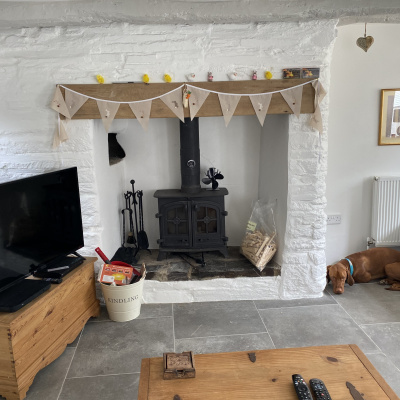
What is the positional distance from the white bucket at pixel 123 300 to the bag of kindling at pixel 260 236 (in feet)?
2.96

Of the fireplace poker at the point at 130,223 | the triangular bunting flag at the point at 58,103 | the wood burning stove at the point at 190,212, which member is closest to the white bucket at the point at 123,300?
the wood burning stove at the point at 190,212

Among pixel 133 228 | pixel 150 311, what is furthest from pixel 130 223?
pixel 150 311

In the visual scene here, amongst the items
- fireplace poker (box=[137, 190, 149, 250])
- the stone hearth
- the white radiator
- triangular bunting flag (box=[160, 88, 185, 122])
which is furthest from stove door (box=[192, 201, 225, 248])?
the white radiator

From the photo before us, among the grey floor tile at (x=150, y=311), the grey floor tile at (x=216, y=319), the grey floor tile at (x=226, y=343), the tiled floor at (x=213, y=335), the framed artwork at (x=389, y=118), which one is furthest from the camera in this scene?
the framed artwork at (x=389, y=118)

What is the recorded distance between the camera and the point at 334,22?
270 cm

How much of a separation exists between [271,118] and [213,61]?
30.0 inches

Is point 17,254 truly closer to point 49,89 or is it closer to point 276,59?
point 49,89

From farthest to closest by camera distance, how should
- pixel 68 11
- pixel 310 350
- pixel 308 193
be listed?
pixel 308 193
pixel 68 11
pixel 310 350

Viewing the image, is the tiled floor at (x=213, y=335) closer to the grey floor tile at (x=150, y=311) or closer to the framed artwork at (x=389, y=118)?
the grey floor tile at (x=150, y=311)

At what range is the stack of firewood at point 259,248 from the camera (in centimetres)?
308

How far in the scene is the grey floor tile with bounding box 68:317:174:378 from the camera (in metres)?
2.26

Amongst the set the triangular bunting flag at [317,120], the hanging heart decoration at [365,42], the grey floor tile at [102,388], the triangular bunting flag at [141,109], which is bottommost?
the grey floor tile at [102,388]

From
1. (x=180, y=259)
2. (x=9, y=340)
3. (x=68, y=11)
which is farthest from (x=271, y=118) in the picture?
(x=9, y=340)

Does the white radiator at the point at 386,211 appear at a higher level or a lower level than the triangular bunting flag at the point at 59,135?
lower
